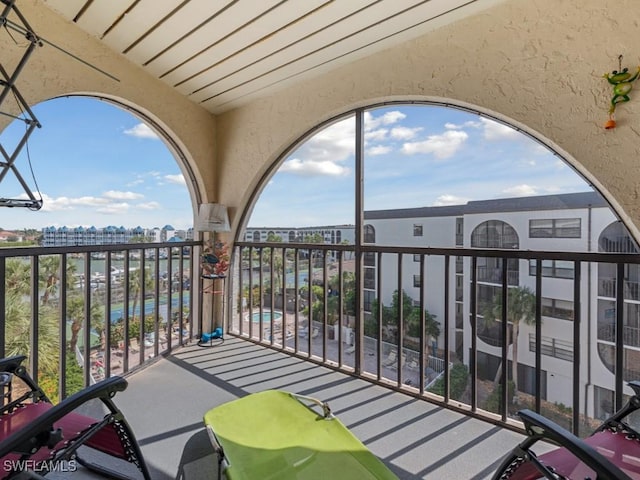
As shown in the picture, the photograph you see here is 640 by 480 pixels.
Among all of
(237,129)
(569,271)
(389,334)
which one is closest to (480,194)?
(569,271)

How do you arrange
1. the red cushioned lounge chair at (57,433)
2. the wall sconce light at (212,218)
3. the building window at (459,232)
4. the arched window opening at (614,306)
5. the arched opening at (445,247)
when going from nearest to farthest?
the red cushioned lounge chair at (57,433), the arched window opening at (614,306), the arched opening at (445,247), the building window at (459,232), the wall sconce light at (212,218)

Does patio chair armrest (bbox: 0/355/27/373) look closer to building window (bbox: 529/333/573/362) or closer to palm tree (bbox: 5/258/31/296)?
palm tree (bbox: 5/258/31/296)

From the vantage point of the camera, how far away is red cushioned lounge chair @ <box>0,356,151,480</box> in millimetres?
936

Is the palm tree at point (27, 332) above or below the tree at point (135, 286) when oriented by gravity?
below

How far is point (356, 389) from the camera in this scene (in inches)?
95.7

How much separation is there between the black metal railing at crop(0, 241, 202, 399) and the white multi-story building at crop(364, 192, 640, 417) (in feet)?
7.60

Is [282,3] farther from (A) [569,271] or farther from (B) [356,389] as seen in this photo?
(B) [356,389]

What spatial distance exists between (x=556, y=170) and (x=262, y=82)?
7.99 ft

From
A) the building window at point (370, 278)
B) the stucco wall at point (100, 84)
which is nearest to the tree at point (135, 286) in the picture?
the stucco wall at point (100, 84)

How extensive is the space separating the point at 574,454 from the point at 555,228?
55.5 inches

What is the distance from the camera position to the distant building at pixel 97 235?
2.43 m

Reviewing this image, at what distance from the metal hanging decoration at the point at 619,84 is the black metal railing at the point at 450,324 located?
2.39 feet

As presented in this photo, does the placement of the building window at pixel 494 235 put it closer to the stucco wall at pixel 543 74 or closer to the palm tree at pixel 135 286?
the stucco wall at pixel 543 74

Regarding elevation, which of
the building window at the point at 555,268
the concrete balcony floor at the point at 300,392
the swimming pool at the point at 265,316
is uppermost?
the building window at the point at 555,268
